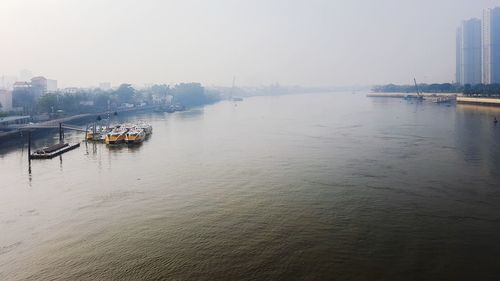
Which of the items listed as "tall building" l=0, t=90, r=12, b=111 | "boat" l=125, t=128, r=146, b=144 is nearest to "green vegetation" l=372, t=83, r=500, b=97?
"boat" l=125, t=128, r=146, b=144

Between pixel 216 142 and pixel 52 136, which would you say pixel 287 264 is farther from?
pixel 52 136

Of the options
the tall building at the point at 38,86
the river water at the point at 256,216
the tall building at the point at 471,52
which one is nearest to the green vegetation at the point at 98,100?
the tall building at the point at 38,86

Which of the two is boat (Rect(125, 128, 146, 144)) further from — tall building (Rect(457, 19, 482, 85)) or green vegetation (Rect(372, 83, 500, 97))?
tall building (Rect(457, 19, 482, 85))

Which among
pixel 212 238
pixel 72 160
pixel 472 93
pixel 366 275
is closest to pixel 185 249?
pixel 212 238

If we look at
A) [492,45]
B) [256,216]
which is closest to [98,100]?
[256,216]

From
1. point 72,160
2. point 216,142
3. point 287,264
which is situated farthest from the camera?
point 216,142

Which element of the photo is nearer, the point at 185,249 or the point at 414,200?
the point at 185,249
